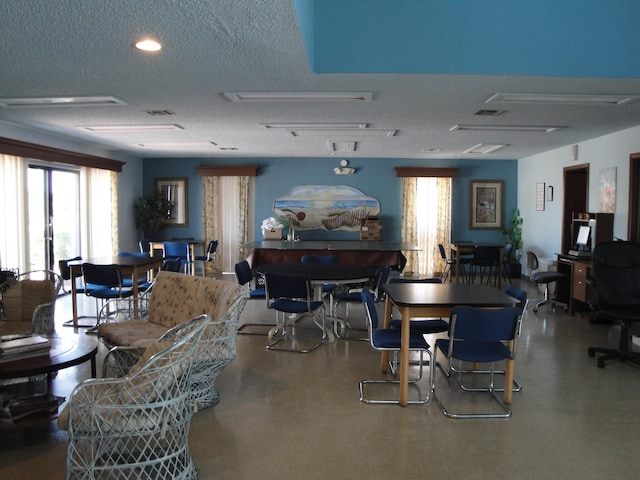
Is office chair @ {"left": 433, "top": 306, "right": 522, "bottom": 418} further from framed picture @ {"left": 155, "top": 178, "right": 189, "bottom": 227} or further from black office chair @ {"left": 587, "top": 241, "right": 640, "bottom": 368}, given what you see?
framed picture @ {"left": 155, "top": 178, "right": 189, "bottom": 227}

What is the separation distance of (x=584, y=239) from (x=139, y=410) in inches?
249

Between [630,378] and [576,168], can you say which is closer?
[630,378]

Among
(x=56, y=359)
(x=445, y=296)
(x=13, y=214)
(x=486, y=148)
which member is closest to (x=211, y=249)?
(x=13, y=214)

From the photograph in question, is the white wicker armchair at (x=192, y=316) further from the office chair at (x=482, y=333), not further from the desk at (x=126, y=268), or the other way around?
the desk at (x=126, y=268)

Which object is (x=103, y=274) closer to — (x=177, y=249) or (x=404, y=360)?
(x=177, y=249)

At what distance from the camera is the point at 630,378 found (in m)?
4.25

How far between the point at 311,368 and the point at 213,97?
2.70 metres

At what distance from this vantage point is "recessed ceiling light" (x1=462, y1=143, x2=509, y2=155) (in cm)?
830

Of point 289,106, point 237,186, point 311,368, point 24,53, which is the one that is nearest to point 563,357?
point 311,368

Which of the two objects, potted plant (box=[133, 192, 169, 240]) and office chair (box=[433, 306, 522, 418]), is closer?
office chair (box=[433, 306, 522, 418])

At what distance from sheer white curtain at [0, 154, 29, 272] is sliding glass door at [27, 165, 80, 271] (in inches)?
10.1

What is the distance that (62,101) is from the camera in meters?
5.03

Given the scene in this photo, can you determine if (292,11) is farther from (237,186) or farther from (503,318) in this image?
(237,186)

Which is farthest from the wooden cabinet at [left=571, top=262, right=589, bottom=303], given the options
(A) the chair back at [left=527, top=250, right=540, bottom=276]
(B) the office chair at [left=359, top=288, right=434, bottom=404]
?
(B) the office chair at [left=359, top=288, right=434, bottom=404]
